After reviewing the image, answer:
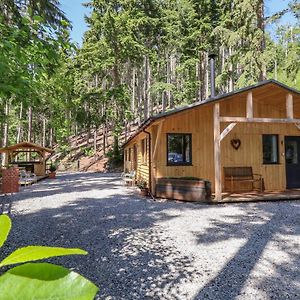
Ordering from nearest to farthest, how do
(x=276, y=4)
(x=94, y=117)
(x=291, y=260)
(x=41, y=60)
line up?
(x=41, y=60) → (x=291, y=260) → (x=276, y=4) → (x=94, y=117)

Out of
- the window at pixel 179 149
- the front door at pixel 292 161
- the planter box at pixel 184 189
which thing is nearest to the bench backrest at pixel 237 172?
the window at pixel 179 149

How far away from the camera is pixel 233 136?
423 inches

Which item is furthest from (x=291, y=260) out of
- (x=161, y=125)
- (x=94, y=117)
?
(x=94, y=117)

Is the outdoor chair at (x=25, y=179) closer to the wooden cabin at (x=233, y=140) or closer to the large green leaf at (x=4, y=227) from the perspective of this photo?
the wooden cabin at (x=233, y=140)

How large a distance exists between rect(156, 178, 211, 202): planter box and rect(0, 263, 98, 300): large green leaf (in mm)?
8649

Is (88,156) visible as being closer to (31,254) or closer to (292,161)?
(292,161)

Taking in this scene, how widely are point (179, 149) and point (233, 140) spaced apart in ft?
6.96

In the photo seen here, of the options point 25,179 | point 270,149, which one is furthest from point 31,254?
point 25,179

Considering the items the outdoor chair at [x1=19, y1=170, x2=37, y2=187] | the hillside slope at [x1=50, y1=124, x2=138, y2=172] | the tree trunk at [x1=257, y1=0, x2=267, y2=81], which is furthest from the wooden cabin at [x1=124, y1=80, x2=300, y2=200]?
the hillside slope at [x1=50, y1=124, x2=138, y2=172]

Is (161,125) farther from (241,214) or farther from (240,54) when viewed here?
(240,54)

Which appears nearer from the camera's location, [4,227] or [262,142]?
[4,227]

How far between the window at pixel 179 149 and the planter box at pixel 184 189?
3.24 ft

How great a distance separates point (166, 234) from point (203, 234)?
0.72 metres

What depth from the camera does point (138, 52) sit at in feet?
79.3
